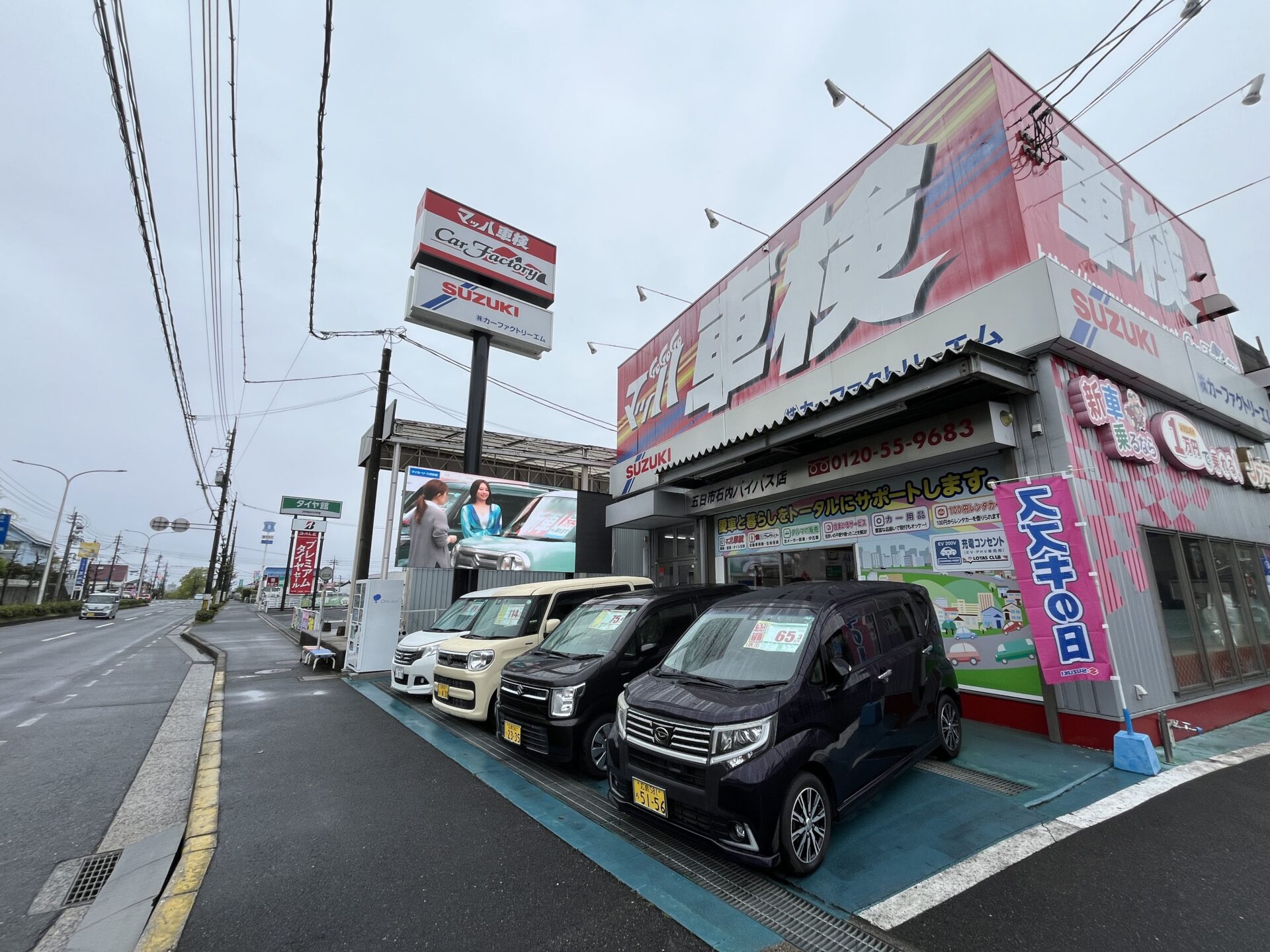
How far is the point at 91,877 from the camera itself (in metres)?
3.32

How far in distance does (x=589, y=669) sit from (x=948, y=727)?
3.57 meters

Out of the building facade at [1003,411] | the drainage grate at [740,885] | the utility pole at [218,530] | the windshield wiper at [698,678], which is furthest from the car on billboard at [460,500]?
the utility pole at [218,530]

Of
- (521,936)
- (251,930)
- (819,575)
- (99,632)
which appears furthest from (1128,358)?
(99,632)

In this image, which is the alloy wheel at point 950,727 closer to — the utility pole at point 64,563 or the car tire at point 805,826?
the car tire at point 805,826

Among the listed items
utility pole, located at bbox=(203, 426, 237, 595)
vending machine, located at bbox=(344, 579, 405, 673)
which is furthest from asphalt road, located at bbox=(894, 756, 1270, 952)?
utility pole, located at bbox=(203, 426, 237, 595)

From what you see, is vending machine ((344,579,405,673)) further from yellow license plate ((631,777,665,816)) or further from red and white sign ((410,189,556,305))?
red and white sign ((410,189,556,305))

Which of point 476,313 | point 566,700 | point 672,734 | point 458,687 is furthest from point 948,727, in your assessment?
point 476,313

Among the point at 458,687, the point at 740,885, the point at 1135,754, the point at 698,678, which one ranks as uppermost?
the point at 698,678

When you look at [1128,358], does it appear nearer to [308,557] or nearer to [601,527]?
[601,527]

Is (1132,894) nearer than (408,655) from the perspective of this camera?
Yes

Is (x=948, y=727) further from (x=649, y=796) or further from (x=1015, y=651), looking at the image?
(x=649, y=796)

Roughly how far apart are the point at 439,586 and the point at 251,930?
429 inches

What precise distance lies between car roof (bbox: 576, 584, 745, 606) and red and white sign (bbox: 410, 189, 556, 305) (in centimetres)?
1169

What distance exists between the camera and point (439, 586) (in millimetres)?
13258
